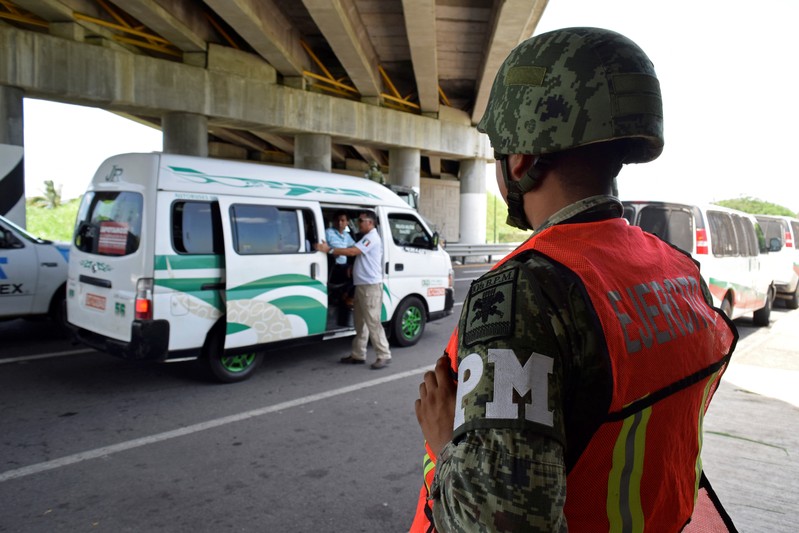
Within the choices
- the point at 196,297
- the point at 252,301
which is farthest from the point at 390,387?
the point at 196,297

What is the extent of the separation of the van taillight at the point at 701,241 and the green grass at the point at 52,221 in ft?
99.5

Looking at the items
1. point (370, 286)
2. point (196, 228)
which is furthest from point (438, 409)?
point (370, 286)

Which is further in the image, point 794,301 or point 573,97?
point 794,301

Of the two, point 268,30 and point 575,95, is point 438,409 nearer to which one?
point 575,95

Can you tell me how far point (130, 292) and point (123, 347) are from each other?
0.52 metres

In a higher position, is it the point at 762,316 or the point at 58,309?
the point at 58,309

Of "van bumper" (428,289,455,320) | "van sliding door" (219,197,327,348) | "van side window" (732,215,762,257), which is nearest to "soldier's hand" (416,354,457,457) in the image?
"van sliding door" (219,197,327,348)

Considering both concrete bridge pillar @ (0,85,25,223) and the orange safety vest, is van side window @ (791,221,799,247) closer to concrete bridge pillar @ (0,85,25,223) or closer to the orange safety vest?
the orange safety vest

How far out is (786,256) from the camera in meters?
12.3

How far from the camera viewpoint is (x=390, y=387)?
6.18 metres

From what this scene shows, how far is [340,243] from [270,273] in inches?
70.1

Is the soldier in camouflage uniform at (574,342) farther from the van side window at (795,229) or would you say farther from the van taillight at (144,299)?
the van side window at (795,229)

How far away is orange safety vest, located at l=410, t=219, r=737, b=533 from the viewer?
1.00 meters

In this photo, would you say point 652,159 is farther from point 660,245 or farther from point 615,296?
point 615,296
